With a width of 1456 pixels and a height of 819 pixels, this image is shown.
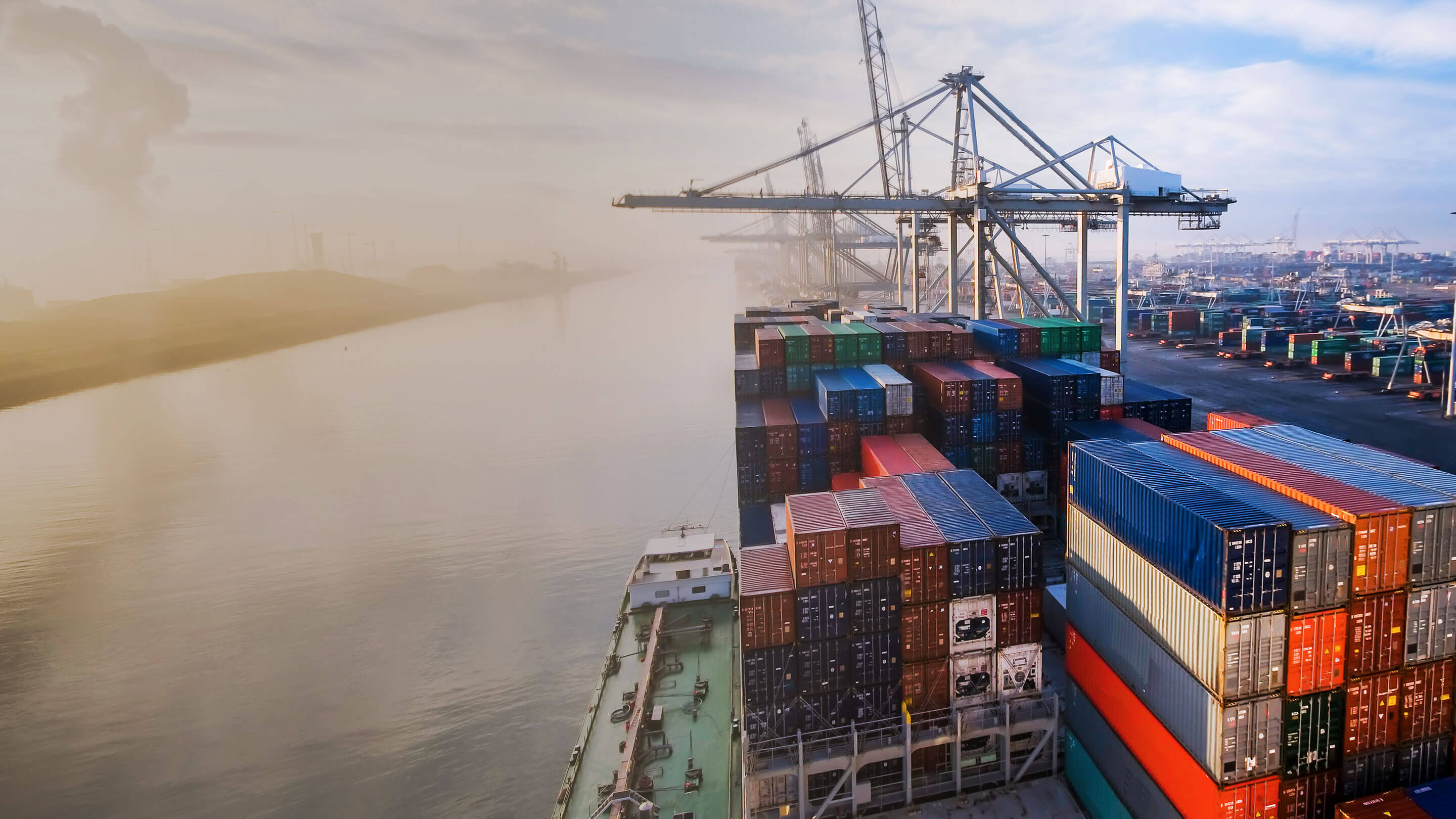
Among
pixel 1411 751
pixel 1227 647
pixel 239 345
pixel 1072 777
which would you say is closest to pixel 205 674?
pixel 1072 777

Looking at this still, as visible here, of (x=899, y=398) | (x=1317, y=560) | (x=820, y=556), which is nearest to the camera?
(x=1317, y=560)

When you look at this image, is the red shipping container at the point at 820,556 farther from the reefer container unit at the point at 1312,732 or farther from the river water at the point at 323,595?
the river water at the point at 323,595

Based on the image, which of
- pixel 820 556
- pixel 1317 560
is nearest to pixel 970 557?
pixel 820 556

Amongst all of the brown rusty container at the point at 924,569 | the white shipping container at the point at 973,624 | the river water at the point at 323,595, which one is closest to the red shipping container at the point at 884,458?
the brown rusty container at the point at 924,569

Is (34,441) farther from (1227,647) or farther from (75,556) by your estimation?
(1227,647)

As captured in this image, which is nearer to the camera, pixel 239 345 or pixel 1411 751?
pixel 1411 751

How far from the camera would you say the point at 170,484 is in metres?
46.1

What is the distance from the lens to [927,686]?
1386 cm

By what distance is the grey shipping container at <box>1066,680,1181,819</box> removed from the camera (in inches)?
460

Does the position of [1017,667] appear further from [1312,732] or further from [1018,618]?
[1312,732]

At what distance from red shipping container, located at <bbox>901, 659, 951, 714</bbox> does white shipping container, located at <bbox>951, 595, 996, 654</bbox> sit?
20.4 inches

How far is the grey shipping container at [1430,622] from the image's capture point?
1036 centimetres

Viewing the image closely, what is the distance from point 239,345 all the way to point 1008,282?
160 meters

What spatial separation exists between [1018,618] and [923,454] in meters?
8.17
